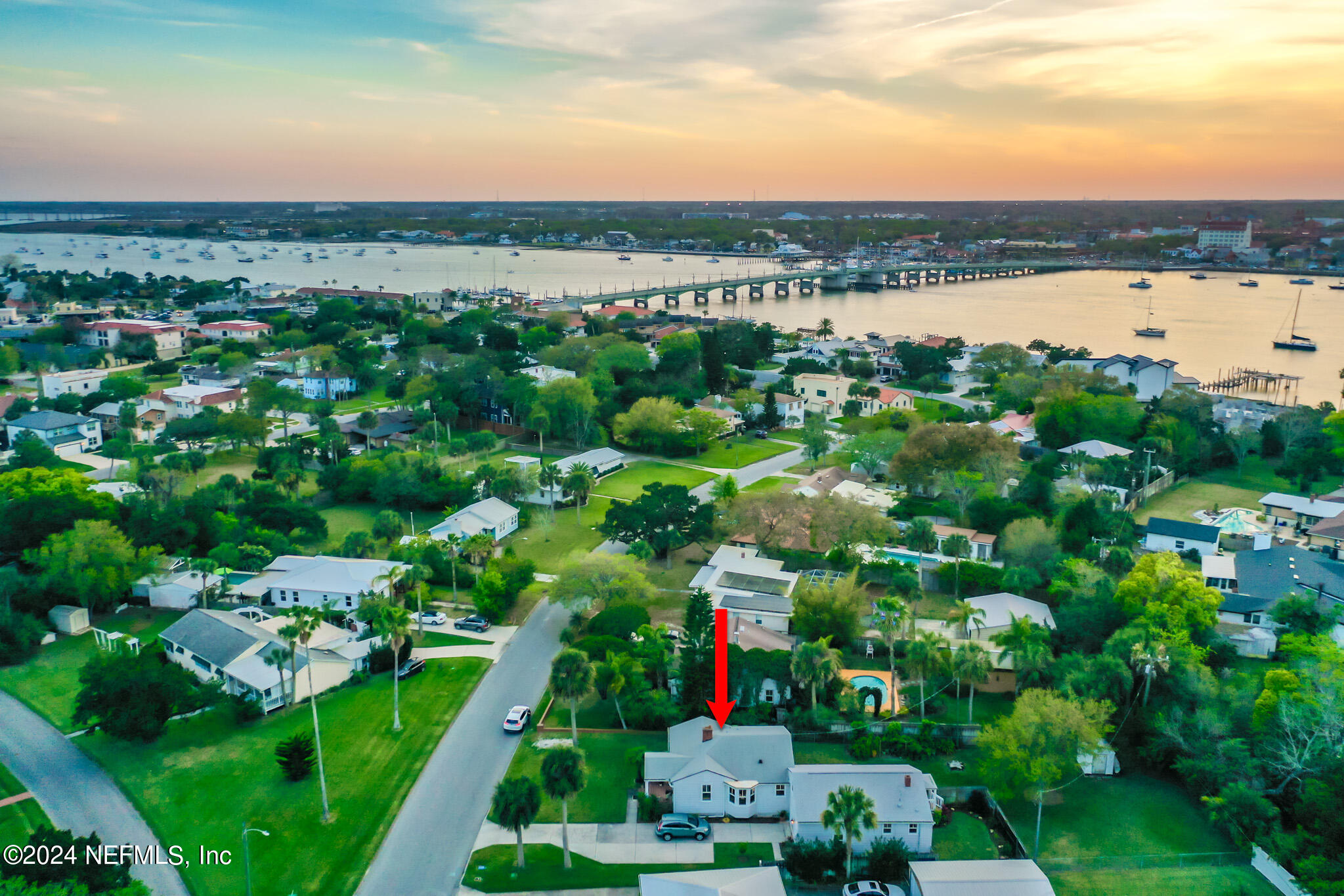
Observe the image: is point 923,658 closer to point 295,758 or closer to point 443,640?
point 443,640

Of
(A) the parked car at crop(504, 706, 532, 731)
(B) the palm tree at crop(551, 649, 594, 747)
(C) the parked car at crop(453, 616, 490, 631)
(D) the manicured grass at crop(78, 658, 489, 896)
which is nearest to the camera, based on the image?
(D) the manicured grass at crop(78, 658, 489, 896)

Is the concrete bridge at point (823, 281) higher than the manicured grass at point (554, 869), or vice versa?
the concrete bridge at point (823, 281)

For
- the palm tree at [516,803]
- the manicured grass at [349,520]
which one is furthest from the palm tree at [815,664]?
the manicured grass at [349,520]

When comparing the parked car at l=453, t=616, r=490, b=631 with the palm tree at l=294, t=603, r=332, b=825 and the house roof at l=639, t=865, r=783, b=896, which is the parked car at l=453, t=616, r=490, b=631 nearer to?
the palm tree at l=294, t=603, r=332, b=825

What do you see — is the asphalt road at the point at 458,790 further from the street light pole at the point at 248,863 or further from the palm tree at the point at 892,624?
the palm tree at the point at 892,624

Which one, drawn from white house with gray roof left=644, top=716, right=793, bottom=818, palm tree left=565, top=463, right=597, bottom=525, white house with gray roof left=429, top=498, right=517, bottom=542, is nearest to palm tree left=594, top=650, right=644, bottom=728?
white house with gray roof left=644, top=716, right=793, bottom=818

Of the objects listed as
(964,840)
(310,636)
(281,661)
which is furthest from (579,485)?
(964,840)
